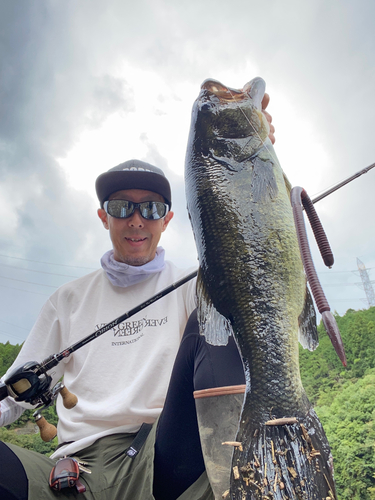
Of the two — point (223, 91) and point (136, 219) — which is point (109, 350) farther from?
point (223, 91)

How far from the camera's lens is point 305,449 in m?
0.78

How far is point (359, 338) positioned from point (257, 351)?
21.1ft

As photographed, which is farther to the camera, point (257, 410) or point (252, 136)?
point (252, 136)

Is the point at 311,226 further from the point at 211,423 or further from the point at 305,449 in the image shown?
the point at 211,423

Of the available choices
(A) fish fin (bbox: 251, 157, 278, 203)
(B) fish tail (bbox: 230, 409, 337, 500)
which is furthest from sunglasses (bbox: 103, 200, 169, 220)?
(B) fish tail (bbox: 230, 409, 337, 500)

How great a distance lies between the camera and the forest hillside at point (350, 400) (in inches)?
163

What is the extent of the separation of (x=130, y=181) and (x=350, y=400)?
5.41m

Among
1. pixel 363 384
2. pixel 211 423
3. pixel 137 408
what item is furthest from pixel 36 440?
pixel 211 423

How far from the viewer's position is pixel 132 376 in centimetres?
196

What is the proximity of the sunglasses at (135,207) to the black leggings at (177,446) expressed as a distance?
0.82 meters

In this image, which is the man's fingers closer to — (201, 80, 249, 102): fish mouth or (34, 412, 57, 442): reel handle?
(201, 80, 249, 102): fish mouth

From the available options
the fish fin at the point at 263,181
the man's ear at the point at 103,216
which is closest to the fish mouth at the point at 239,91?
the fish fin at the point at 263,181

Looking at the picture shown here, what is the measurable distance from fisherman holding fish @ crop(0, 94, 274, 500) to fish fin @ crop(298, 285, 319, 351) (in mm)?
345

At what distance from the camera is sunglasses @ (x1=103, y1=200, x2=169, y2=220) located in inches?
81.3
